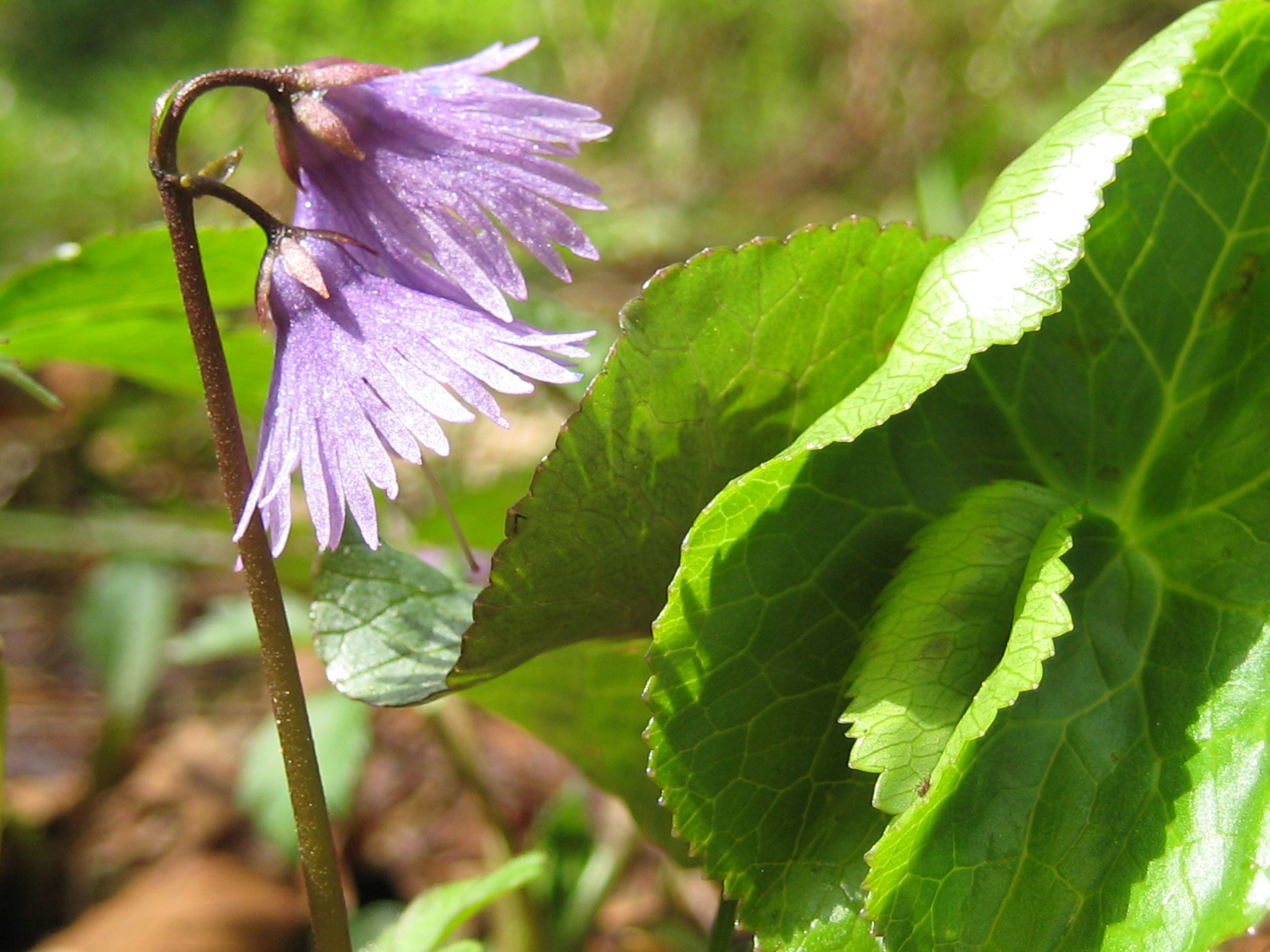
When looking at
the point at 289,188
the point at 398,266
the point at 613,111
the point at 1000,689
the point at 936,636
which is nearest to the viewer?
the point at 1000,689

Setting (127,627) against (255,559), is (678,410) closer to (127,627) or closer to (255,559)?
(255,559)

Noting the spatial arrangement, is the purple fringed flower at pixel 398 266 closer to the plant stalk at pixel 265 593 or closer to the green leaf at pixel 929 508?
the plant stalk at pixel 265 593

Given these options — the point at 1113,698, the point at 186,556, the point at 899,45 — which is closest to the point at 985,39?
the point at 899,45

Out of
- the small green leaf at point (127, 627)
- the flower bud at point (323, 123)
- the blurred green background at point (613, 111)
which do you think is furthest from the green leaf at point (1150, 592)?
the small green leaf at point (127, 627)

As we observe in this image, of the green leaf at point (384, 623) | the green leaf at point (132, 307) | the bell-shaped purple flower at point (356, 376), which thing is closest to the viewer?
the bell-shaped purple flower at point (356, 376)

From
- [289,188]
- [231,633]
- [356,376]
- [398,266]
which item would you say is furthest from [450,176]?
[289,188]
